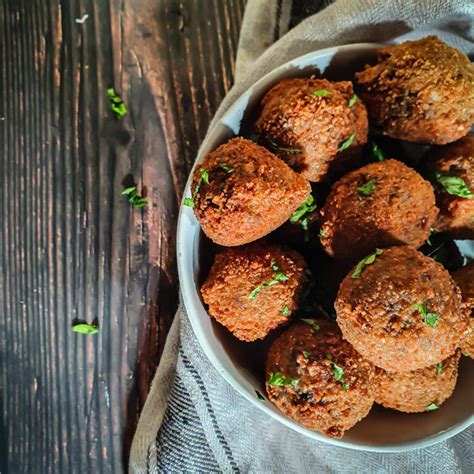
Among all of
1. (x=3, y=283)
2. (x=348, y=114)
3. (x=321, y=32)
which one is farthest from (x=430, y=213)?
(x=3, y=283)

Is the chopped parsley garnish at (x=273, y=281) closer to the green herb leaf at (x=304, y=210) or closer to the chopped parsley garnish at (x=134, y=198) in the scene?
the green herb leaf at (x=304, y=210)

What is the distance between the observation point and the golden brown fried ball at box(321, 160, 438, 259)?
1395 millimetres

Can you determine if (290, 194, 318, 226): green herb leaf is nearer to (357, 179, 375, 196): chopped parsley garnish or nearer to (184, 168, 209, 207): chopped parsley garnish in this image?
(357, 179, 375, 196): chopped parsley garnish

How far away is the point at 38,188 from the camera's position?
6.18 ft

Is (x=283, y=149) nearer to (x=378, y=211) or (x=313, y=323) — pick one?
(x=378, y=211)

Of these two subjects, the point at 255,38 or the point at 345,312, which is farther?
the point at 255,38

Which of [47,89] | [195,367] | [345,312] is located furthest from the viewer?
[47,89]

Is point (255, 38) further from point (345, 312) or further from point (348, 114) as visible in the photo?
point (345, 312)

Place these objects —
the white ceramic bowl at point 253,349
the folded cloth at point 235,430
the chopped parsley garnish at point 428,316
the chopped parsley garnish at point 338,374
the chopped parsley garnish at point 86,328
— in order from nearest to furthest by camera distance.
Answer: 1. the chopped parsley garnish at point 428,316
2. the chopped parsley garnish at point 338,374
3. the white ceramic bowl at point 253,349
4. the folded cloth at point 235,430
5. the chopped parsley garnish at point 86,328

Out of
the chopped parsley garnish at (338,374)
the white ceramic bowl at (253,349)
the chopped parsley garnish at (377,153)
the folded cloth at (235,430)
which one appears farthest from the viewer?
the folded cloth at (235,430)

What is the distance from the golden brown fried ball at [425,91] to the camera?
1406mm

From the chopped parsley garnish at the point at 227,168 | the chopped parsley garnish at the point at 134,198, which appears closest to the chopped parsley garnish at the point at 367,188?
the chopped parsley garnish at the point at 227,168

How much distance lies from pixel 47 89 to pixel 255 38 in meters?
0.70

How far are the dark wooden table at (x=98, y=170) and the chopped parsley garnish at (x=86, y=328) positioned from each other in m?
0.02
